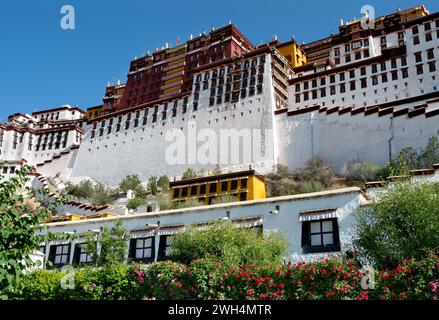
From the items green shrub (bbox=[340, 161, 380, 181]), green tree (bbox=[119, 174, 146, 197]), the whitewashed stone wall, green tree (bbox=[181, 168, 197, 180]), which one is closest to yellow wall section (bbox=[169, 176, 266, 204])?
green tree (bbox=[181, 168, 197, 180])

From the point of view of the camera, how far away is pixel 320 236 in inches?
660

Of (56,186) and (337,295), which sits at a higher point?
(56,186)

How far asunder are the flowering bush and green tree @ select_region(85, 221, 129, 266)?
5.25m

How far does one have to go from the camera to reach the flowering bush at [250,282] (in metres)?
9.73

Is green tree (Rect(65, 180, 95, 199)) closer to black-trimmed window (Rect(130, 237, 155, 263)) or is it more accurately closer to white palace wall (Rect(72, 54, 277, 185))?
white palace wall (Rect(72, 54, 277, 185))

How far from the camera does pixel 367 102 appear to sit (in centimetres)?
5362

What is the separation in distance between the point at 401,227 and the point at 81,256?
13060mm
